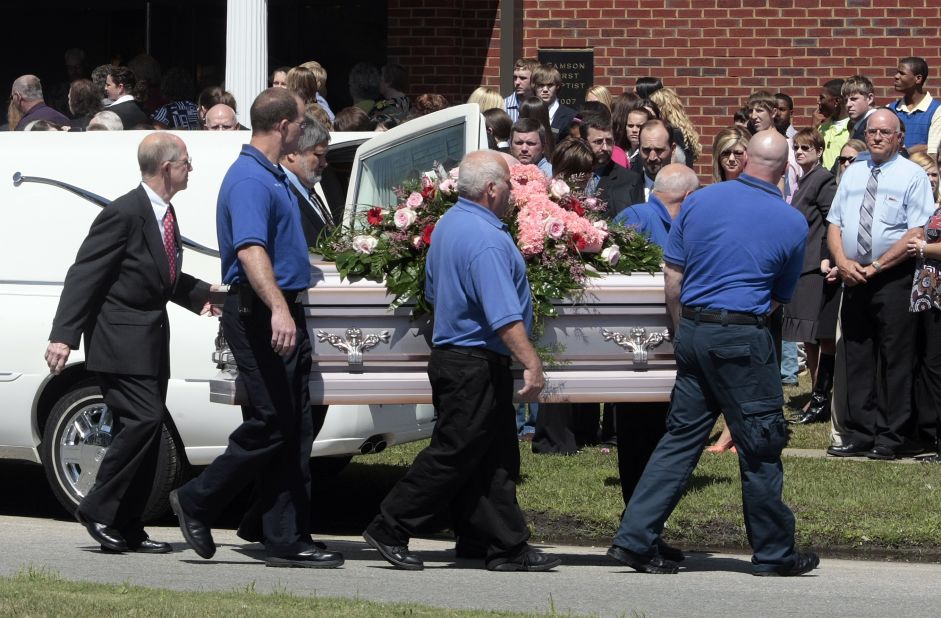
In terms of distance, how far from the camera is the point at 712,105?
648 inches

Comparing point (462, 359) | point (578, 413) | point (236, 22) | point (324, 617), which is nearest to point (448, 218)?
point (462, 359)

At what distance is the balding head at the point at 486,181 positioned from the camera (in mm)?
7387

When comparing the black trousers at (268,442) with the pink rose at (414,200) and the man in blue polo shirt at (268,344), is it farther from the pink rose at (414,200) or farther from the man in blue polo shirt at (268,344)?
the pink rose at (414,200)

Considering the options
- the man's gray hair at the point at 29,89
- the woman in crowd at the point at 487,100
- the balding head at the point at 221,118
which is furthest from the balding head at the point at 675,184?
the man's gray hair at the point at 29,89

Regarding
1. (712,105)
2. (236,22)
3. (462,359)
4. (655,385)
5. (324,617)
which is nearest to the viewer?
(324,617)

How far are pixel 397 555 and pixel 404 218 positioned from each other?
5.08 ft

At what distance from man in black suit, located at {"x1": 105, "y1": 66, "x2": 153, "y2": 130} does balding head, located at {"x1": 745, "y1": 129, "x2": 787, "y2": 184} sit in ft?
19.9

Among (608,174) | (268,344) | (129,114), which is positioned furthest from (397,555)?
(129,114)

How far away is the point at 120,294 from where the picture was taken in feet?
25.6

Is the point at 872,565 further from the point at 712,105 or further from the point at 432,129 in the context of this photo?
the point at 712,105

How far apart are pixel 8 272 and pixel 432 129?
2392mm

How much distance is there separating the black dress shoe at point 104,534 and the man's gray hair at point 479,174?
227cm

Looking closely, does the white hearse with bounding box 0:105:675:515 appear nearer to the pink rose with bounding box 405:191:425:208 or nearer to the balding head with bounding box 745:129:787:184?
the pink rose with bounding box 405:191:425:208

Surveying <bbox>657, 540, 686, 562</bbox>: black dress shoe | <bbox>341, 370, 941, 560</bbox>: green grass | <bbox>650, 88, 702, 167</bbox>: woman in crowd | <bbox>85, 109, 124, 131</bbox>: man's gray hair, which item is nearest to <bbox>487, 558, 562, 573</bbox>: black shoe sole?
<bbox>657, 540, 686, 562</bbox>: black dress shoe
